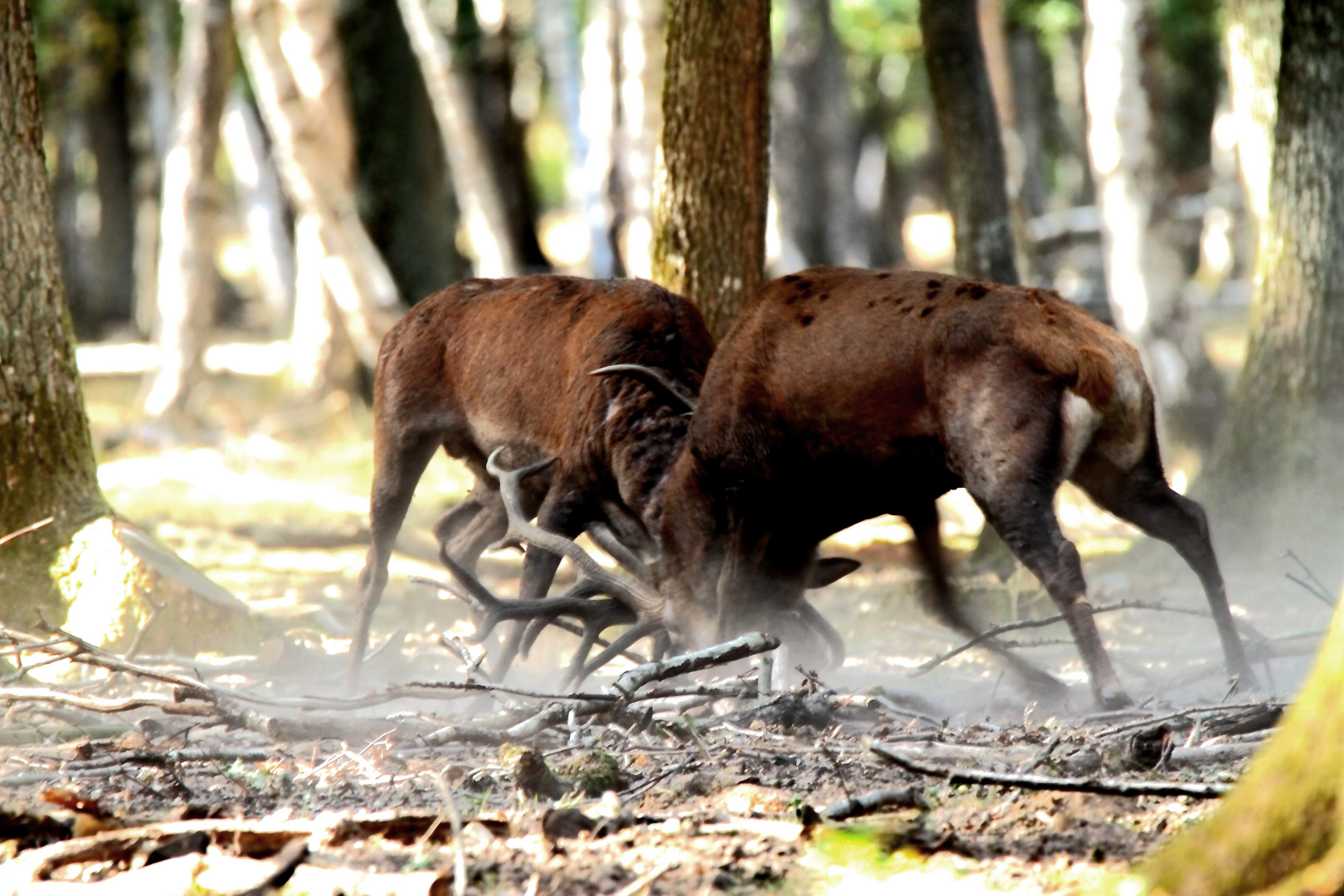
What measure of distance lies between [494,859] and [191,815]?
0.91 meters

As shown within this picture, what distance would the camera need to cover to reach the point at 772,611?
654cm

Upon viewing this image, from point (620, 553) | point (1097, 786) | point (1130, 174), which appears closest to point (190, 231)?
point (1130, 174)

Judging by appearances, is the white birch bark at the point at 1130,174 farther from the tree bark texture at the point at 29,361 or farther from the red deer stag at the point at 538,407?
the tree bark texture at the point at 29,361

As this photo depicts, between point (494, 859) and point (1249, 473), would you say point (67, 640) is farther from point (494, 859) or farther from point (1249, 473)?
point (1249, 473)

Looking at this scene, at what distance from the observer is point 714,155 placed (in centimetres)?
762

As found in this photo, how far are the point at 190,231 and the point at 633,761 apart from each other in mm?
11266

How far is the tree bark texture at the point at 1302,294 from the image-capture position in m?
7.84

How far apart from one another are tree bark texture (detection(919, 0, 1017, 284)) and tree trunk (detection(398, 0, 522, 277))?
5811 millimetres

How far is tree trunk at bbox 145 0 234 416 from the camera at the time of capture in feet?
47.8

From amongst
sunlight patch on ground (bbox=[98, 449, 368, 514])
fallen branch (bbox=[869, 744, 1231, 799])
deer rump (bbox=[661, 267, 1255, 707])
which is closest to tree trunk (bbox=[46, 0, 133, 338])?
sunlight patch on ground (bbox=[98, 449, 368, 514])

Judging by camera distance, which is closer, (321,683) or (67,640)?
(67,640)

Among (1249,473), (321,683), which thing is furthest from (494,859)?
(1249,473)

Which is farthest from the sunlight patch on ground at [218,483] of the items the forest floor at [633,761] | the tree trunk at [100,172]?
the tree trunk at [100,172]

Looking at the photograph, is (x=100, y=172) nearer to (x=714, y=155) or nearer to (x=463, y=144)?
(x=463, y=144)
